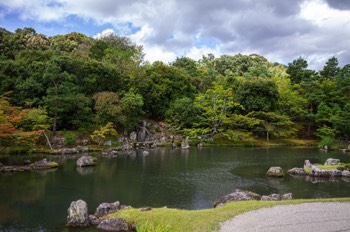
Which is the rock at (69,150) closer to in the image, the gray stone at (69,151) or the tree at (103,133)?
the gray stone at (69,151)

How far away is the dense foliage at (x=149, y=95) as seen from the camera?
40.8 m

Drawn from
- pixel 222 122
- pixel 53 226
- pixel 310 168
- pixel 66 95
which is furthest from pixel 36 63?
pixel 310 168

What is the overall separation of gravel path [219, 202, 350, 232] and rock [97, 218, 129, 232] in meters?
4.62

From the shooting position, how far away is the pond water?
17.0 m

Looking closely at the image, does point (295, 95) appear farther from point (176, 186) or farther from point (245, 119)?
point (176, 186)

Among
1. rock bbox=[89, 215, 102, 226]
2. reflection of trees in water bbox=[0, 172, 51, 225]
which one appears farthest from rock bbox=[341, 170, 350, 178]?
reflection of trees in water bbox=[0, 172, 51, 225]

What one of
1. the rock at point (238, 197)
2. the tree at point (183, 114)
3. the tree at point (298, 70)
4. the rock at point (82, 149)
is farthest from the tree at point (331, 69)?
the rock at point (238, 197)

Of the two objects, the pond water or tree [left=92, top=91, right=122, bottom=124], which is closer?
the pond water

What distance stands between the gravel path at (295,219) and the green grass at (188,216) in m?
0.45

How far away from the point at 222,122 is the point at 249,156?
562 inches

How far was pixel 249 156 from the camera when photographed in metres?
37.0

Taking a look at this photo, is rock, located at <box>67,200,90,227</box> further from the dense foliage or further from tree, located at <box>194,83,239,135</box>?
tree, located at <box>194,83,239,135</box>

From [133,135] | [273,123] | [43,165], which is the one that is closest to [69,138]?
[133,135]

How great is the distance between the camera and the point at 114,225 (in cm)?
1415
